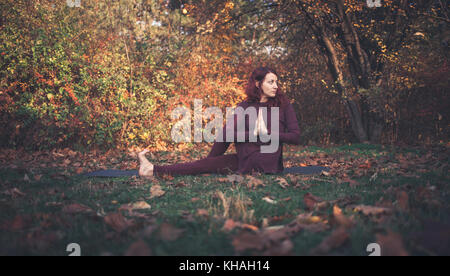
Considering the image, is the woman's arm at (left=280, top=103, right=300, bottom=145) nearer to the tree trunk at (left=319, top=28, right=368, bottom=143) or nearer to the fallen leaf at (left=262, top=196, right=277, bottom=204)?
the fallen leaf at (left=262, top=196, right=277, bottom=204)

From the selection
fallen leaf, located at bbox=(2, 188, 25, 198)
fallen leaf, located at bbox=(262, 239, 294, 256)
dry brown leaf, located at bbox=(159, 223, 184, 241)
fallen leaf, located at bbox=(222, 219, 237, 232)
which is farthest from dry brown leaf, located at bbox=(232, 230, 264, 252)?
fallen leaf, located at bbox=(2, 188, 25, 198)

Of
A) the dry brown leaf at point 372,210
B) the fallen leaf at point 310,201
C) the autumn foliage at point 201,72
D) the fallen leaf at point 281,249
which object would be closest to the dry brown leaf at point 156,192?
the fallen leaf at point 310,201

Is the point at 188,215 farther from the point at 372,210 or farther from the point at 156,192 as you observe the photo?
the point at 372,210

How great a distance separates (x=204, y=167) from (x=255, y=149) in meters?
0.70

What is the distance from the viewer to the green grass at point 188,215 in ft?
4.55

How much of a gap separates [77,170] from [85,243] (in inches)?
123

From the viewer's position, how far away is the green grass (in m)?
Answer: 1.39

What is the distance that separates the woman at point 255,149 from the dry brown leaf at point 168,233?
219cm

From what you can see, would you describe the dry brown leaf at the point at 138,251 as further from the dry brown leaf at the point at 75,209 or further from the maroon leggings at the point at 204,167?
the maroon leggings at the point at 204,167

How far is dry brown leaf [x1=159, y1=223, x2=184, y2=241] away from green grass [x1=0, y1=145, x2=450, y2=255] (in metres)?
0.03

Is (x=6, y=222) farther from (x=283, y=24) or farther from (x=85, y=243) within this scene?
(x=283, y=24)

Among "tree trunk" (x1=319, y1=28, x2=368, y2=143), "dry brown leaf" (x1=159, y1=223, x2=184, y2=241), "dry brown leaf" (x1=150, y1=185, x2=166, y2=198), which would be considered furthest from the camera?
"tree trunk" (x1=319, y1=28, x2=368, y2=143)
